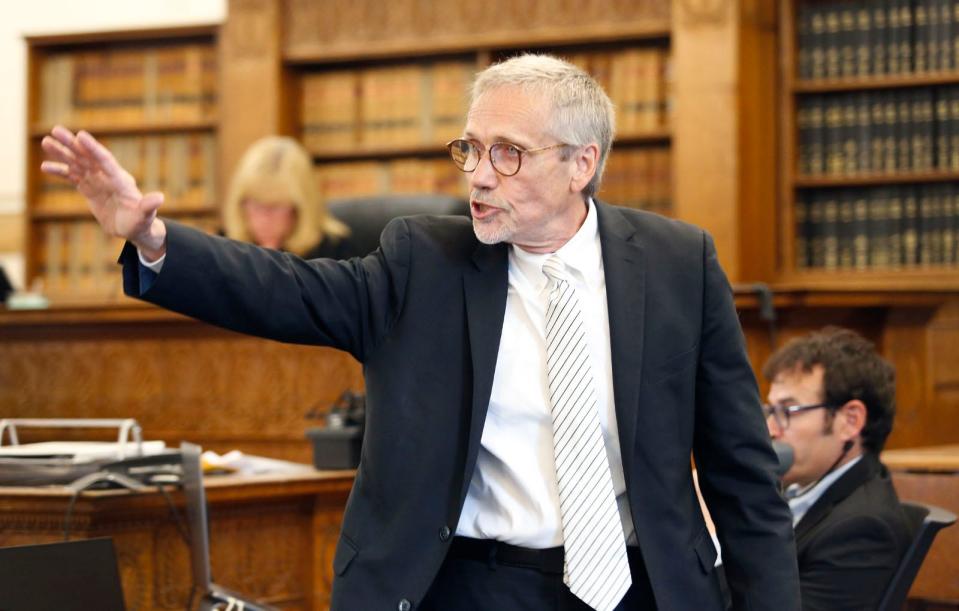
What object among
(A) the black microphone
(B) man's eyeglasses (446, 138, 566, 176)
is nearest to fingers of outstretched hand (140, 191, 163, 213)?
(B) man's eyeglasses (446, 138, 566, 176)

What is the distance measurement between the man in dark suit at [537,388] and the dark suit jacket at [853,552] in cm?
56

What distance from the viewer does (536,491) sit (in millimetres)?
1805

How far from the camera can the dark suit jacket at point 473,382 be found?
176 cm

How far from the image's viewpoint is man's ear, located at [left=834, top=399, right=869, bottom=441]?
2703 millimetres

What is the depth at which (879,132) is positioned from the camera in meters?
5.79

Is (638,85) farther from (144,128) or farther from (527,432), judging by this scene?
(527,432)

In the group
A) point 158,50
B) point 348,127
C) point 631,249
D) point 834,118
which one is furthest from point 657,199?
point 631,249

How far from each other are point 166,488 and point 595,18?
3778 millimetres

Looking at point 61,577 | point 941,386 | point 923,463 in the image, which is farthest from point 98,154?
point 941,386

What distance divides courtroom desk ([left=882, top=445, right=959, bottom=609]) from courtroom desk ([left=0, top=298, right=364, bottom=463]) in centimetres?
162

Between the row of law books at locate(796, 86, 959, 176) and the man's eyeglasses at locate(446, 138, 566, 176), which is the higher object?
the row of law books at locate(796, 86, 959, 176)

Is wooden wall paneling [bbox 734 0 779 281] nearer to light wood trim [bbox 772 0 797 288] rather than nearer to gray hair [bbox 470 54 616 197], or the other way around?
light wood trim [bbox 772 0 797 288]

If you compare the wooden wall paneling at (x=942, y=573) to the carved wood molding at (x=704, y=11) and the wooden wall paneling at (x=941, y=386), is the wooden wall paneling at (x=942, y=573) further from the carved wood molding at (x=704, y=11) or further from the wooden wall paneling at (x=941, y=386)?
the carved wood molding at (x=704, y=11)

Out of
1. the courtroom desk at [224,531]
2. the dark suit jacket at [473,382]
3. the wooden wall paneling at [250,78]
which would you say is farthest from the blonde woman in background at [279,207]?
the dark suit jacket at [473,382]
